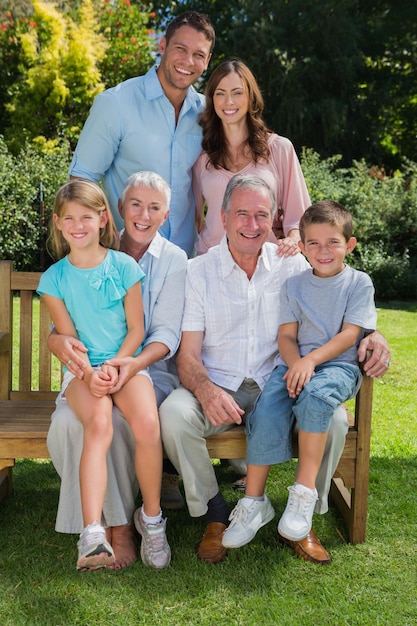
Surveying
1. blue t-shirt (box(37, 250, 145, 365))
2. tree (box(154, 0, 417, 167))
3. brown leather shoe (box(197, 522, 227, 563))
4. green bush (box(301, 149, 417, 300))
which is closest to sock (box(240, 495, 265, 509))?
brown leather shoe (box(197, 522, 227, 563))

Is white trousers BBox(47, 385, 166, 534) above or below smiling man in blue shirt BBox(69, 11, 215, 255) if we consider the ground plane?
below

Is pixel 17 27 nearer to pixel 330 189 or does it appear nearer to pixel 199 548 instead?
pixel 330 189

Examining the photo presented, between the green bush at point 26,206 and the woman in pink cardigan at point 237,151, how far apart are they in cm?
733

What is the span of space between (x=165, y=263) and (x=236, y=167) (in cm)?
73

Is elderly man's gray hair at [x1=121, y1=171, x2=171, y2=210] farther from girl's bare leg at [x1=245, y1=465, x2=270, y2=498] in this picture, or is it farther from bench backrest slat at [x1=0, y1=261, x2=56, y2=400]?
girl's bare leg at [x1=245, y1=465, x2=270, y2=498]

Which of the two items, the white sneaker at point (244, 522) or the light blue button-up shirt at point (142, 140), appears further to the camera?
the light blue button-up shirt at point (142, 140)

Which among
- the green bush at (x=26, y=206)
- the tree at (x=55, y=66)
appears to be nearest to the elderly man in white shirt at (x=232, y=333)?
the green bush at (x=26, y=206)

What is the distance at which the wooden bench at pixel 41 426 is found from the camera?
3055 mm

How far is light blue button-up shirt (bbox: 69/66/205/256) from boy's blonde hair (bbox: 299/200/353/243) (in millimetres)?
884

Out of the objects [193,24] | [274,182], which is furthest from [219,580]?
[193,24]

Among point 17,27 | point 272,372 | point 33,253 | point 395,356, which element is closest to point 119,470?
point 272,372

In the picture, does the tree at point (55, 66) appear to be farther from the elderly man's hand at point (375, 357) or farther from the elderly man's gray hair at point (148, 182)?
the elderly man's hand at point (375, 357)

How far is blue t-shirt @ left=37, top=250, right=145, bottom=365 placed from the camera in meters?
3.10

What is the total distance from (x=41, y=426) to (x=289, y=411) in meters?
1.08
